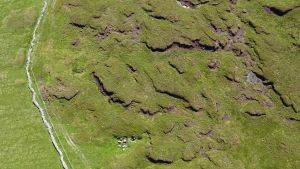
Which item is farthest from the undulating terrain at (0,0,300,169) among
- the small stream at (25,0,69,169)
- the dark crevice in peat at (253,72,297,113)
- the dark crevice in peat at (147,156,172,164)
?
the small stream at (25,0,69,169)

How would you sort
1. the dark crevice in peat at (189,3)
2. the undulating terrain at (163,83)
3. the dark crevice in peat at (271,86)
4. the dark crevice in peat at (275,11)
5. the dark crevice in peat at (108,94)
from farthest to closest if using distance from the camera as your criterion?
the dark crevice in peat at (189,3), the dark crevice in peat at (275,11), the dark crevice in peat at (271,86), the dark crevice in peat at (108,94), the undulating terrain at (163,83)

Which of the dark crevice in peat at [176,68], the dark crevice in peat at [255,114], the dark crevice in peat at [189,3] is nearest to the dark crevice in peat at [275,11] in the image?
the dark crevice in peat at [189,3]

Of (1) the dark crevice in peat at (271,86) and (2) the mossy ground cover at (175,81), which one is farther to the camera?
(1) the dark crevice in peat at (271,86)

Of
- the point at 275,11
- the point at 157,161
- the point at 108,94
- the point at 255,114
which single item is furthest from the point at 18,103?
the point at 275,11

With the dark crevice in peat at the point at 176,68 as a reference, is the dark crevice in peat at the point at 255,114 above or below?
below

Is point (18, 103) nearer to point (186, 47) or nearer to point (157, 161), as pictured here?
point (157, 161)

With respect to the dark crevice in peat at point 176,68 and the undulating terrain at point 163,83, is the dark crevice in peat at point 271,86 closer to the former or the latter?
the undulating terrain at point 163,83

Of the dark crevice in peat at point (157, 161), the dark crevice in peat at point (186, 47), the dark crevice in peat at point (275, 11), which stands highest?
the dark crevice in peat at point (275, 11)
